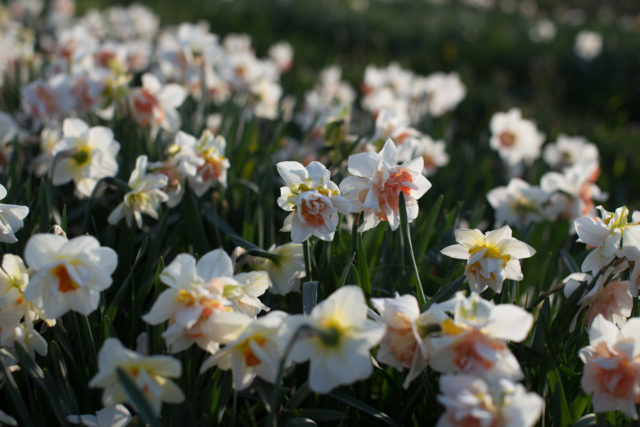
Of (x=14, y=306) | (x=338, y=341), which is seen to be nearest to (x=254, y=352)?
(x=338, y=341)

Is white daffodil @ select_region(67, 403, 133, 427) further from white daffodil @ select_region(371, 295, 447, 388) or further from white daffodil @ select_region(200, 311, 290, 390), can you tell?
white daffodil @ select_region(371, 295, 447, 388)

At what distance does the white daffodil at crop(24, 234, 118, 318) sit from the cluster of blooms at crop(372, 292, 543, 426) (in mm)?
501

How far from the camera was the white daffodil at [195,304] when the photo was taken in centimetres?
109

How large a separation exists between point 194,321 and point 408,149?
113cm

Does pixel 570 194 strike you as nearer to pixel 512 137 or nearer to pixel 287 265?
pixel 512 137

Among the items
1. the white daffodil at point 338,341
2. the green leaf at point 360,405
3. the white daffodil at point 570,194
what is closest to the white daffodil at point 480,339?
the white daffodil at point 338,341

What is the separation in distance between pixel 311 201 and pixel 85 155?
2.86 ft

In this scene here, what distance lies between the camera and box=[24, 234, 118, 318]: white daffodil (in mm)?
1096

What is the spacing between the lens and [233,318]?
1088 mm

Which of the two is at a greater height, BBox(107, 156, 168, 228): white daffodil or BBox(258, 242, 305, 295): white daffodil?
BBox(107, 156, 168, 228): white daffodil

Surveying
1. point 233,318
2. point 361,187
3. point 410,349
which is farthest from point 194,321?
point 361,187

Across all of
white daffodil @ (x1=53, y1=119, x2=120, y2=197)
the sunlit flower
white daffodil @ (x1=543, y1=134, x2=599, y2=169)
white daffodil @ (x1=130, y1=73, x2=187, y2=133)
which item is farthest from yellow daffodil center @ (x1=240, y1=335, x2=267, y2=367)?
the sunlit flower

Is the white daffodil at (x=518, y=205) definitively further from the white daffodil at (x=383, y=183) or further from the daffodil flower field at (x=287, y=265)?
the white daffodil at (x=383, y=183)

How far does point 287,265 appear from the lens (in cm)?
147
